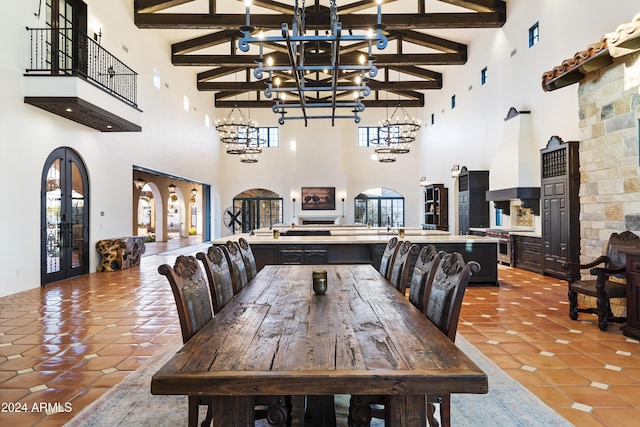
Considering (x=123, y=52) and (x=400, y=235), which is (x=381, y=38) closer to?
(x=400, y=235)

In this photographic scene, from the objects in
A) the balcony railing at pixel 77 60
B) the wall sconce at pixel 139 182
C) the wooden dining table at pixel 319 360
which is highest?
the balcony railing at pixel 77 60

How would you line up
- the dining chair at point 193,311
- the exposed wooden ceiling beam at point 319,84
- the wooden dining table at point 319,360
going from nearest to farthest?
the wooden dining table at point 319,360 → the dining chair at point 193,311 → the exposed wooden ceiling beam at point 319,84

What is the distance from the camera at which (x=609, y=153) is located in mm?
4387

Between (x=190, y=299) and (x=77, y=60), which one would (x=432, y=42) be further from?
(x=190, y=299)

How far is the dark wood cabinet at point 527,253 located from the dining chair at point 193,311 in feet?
23.1

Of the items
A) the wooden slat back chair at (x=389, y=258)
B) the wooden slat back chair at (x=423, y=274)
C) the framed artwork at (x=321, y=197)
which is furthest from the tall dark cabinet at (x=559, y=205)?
the framed artwork at (x=321, y=197)

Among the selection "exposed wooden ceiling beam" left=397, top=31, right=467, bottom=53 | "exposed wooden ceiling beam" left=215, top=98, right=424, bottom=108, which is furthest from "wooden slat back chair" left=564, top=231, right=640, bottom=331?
"exposed wooden ceiling beam" left=215, top=98, right=424, bottom=108

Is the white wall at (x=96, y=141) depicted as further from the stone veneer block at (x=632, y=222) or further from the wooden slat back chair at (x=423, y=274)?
the stone veneer block at (x=632, y=222)

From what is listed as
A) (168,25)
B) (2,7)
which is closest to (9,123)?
(2,7)

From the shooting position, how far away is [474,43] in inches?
443

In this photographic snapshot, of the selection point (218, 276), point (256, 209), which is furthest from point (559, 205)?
point (256, 209)

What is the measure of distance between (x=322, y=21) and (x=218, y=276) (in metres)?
8.61

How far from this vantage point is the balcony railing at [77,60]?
21.2 feet

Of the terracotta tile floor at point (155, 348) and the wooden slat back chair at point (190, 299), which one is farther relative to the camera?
the terracotta tile floor at point (155, 348)
